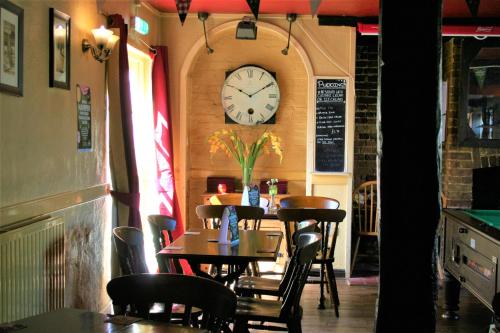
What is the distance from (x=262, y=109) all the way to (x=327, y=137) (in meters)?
0.80

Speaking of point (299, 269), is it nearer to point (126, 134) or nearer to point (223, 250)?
point (223, 250)

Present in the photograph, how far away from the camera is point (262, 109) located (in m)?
6.64

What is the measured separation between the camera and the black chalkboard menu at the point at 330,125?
626 cm

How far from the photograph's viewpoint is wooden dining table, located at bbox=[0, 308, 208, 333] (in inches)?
77.7

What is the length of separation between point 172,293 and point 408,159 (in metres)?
1.01

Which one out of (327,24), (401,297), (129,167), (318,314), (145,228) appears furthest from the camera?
(327,24)

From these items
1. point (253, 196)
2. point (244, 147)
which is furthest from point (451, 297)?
point (244, 147)

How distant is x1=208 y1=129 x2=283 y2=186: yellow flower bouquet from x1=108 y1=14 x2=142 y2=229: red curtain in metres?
1.66

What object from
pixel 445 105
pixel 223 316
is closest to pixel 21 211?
pixel 223 316

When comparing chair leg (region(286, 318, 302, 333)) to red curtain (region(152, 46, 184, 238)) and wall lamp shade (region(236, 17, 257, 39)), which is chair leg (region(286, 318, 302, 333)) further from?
wall lamp shade (region(236, 17, 257, 39))

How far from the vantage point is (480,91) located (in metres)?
6.20

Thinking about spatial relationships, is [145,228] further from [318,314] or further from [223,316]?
[223,316]

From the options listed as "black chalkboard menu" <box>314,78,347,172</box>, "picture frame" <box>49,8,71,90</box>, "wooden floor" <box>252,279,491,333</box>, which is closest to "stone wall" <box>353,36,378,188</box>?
"black chalkboard menu" <box>314,78,347,172</box>

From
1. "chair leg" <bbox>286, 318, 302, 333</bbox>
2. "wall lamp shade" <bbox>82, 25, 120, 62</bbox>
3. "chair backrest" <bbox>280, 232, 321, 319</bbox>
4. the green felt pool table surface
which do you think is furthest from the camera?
the green felt pool table surface
